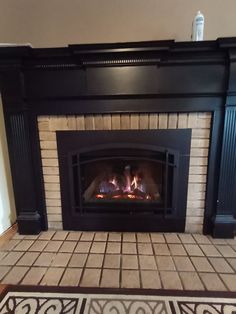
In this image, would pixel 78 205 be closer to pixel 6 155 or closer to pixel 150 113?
pixel 6 155

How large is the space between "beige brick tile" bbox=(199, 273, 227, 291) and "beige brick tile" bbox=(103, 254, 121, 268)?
492mm

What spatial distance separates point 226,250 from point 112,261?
2.55ft

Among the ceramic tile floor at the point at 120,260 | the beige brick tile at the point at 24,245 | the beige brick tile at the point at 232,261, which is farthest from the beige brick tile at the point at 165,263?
the beige brick tile at the point at 24,245

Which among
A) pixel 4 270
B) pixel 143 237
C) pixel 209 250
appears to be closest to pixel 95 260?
pixel 143 237

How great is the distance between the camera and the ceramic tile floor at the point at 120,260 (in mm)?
1198

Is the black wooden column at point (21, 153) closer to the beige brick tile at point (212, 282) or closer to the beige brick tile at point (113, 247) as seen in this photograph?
the beige brick tile at point (113, 247)

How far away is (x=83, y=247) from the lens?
1507mm

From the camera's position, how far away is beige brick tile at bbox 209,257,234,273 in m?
1.27

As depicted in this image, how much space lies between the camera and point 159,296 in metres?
1.09

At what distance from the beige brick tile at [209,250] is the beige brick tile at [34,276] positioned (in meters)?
1.04

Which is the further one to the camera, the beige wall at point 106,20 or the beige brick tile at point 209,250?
the beige wall at point 106,20

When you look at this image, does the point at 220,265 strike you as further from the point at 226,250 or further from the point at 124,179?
the point at 124,179

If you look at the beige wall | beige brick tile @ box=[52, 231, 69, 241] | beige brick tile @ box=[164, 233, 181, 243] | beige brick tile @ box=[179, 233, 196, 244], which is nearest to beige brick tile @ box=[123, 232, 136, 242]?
beige brick tile @ box=[164, 233, 181, 243]

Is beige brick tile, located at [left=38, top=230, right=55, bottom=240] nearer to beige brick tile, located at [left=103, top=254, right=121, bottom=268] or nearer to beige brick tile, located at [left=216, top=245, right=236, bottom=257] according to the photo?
beige brick tile, located at [left=103, top=254, right=121, bottom=268]
